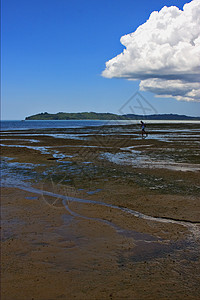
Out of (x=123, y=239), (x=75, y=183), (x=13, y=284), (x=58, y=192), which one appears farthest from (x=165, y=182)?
(x=13, y=284)


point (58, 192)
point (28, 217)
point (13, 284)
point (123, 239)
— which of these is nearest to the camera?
point (13, 284)

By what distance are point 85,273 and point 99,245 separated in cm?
115

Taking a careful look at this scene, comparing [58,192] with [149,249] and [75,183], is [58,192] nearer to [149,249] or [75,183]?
[75,183]

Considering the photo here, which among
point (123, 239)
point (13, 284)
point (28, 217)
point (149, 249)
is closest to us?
point (13, 284)

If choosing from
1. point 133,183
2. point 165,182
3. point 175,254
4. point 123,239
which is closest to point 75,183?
point 133,183

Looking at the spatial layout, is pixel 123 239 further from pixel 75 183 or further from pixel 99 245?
pixel 75 183

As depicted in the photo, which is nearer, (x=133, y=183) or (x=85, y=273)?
(x=85, y=273)

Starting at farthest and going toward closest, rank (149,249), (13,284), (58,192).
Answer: (58,192) < (149,249) < (13,284)

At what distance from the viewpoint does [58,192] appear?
34.2 ft

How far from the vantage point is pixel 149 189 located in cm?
1071

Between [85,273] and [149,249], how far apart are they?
163 centimetres

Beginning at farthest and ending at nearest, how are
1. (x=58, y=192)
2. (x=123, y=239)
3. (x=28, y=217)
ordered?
(x=58, y=192), (x=28, y=217), (x=123, y=239)

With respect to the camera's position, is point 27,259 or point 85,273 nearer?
point 85,273

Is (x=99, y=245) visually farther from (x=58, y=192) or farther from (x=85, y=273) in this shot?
(x=58, y=192)
